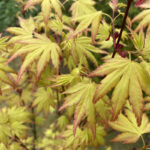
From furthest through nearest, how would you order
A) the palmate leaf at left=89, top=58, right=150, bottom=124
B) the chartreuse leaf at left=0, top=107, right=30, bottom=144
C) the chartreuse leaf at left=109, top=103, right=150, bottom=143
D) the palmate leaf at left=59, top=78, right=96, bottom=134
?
the chartreuse leaf at left=0, top=107, right=30, bottom=144 → the chartreuse leaf at left=109, top=103, right=150, bottom=143 → the palmate leaf at left=59, top=78, right=96, bottom=134 → the palmate leaf at left=89, top=58, right=150, bottom=124

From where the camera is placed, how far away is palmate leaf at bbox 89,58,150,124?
658 mm

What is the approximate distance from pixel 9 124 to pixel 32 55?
63 cm

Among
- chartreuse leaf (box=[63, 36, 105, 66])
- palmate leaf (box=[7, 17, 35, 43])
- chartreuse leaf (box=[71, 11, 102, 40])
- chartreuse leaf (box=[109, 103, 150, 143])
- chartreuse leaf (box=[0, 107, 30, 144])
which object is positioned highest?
chartreuse leaf (box=[71, 11, 102, 40])

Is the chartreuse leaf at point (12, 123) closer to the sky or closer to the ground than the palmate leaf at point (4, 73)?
closer to the ground

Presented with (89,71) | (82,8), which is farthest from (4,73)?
(82,8)

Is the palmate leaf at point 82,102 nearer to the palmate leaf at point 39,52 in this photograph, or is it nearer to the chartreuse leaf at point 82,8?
the palmate leaf at point 39,52

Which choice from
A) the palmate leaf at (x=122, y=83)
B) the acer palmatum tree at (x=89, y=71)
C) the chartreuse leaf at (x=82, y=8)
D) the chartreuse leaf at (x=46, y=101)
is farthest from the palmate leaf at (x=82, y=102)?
the chartreuse leaf at (x=46, y=101)

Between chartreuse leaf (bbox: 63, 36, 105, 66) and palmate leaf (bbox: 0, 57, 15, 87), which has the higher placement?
chartreuse leaf (bbox: 63, 36, 105, 66)

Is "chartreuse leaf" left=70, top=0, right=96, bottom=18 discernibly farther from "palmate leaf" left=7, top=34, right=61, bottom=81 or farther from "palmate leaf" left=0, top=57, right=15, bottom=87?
"palmate leaf" left=0, top=57, right=15, bottom=87

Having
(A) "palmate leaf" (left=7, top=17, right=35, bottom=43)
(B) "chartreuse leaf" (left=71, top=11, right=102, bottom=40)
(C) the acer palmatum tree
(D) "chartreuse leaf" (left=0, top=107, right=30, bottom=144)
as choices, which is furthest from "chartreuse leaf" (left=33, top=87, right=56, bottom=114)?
(B) "chartreuse leaf" (left=71, top=11, right=102, bottom=40)

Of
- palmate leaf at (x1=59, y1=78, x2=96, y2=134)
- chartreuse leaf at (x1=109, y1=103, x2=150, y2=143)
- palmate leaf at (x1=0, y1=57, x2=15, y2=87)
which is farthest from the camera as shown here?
chartreuse leaf at (x1=109, y1=103, x2=150, y2=143)

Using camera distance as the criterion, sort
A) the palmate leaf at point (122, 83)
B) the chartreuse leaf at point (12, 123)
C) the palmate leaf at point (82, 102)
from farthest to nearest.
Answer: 1. the chartreuse leaf at point (12, 123)
2. the palmate leaf at point (82, 102)
3. the palmate leaf at point (122, 83)

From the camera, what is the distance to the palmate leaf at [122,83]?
66 cm

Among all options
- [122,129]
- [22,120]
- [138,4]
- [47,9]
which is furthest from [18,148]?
[138,4]
